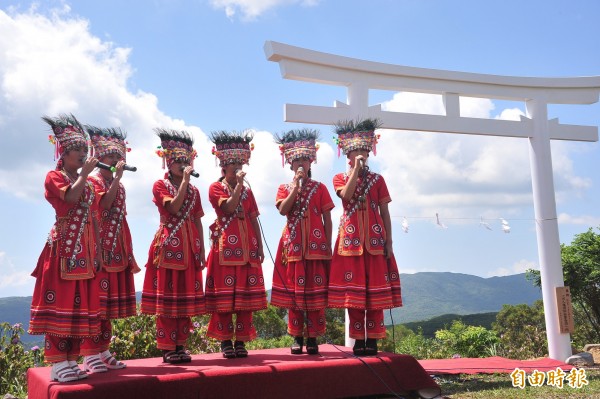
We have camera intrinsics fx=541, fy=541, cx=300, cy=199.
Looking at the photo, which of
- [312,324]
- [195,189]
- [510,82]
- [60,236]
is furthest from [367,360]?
[510,82]

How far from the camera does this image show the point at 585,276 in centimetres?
950

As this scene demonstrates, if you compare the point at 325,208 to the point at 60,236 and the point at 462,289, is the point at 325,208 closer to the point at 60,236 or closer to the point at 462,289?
the point at 60,236

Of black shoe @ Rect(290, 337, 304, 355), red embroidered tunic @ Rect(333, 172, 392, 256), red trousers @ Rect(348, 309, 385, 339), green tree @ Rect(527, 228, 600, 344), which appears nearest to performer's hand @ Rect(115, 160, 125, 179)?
red embroidered tunic @ Rect(333, 172, 392, 256)

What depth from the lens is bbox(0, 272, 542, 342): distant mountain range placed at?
118ft

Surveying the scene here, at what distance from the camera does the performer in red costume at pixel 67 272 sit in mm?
3506

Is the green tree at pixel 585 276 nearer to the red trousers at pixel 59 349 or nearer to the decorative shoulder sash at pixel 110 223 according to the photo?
the decorative shoulder sash at pixel 110 223

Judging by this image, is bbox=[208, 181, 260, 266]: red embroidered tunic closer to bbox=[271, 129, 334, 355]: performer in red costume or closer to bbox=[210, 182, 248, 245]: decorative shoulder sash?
bbox=[210, 182, 248, 245]: decorative shoulder sash

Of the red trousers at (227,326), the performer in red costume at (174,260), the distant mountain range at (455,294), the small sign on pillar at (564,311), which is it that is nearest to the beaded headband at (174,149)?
the performer in red costume at (174,260)

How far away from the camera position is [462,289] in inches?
1905

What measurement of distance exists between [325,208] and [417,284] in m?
38.7

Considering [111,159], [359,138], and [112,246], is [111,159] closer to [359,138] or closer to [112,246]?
[112,246]

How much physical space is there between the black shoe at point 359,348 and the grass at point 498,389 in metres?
0.93

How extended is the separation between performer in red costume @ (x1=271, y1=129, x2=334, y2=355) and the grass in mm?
1391

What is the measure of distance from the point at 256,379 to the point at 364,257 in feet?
4.54
